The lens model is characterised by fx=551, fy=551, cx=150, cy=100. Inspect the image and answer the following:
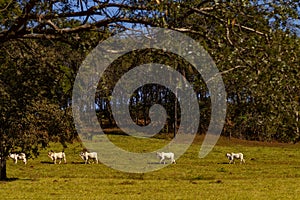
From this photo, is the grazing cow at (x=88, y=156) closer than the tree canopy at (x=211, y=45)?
No

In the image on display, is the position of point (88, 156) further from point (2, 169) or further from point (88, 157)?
point (2, 169)

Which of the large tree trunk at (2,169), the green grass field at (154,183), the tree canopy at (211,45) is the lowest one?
the green grass field at (154,183)

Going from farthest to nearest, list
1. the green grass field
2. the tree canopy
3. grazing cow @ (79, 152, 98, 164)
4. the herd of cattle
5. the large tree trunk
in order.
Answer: grazing cow @ (79, 152, 98, 164)
the herd of cattle
the large tree trunk
the green grass field
the tree canopy

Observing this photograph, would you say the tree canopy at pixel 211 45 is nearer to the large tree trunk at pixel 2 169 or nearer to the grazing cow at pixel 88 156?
the large tree trunk at pixel 2 169

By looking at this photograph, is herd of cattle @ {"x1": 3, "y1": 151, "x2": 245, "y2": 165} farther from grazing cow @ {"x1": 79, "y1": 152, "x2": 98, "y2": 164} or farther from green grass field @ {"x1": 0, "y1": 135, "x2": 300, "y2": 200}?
green grass field @ {"x1": 0, "y1": 135, "x2": 300, "y2": 200}

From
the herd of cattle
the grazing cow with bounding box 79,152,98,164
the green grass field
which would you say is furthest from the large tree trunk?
the grazing cow with bounding box 79,152,98,164

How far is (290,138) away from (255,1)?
2.37m

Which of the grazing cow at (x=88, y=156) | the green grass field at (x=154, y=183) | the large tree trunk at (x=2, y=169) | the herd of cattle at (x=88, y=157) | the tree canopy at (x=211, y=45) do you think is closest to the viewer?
the tree canopy at (x=211, y=45)

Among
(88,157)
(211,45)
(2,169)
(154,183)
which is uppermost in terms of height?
(211,45)

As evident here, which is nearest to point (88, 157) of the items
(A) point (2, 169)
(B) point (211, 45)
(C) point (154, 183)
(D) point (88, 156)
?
(D) point (88, 156)

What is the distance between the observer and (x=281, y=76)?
338 inches

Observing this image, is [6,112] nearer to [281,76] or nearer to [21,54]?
[21,54]

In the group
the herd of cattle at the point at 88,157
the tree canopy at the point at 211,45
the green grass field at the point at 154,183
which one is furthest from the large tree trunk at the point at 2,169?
the tree canopy at the point at 211,45

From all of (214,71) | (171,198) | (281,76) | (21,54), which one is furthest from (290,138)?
(171,198)
